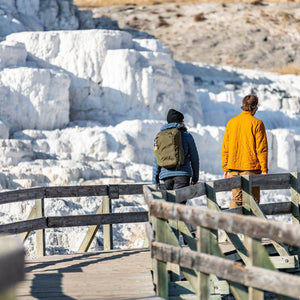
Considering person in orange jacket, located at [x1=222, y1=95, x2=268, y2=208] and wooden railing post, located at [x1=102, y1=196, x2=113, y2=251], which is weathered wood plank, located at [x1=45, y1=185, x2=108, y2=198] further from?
person in orange jacket, located at [x1=222, y1=95, x2=268, y2=208]

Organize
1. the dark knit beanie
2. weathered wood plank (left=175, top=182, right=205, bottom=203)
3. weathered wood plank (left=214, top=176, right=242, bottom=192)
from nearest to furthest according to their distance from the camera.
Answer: weathered wood plank (left=175, top=182, right=205, bottom=203) < weathered wood plank (left=214, top=176, right=242, bottom=192) < the dark knit beanie

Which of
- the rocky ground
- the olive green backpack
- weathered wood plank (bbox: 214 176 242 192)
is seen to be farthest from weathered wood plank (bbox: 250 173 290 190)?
the rocky ground

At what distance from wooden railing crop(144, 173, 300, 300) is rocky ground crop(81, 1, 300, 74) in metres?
42.9

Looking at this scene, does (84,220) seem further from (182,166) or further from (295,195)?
(295,195)

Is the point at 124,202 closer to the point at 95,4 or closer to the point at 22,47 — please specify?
the point at 22,47

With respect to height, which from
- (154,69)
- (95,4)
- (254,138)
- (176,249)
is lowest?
(176,249)

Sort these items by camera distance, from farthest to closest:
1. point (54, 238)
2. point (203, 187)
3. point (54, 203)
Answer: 1. point (54, 203)
2. point (54, 238)
3. point (203, 187)

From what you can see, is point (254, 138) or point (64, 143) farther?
point (64, 143)

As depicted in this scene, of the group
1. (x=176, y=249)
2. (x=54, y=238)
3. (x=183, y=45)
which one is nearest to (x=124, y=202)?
(x=54, y=238)

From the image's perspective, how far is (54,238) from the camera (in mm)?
12844

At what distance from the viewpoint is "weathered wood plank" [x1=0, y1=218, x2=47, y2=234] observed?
6809mm

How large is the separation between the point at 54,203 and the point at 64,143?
686 cm

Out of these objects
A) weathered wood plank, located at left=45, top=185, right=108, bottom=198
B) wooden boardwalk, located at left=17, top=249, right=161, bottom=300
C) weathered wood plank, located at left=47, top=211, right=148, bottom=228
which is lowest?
wooden boardwalk, located at left=17, top=249, right=161, bottom=300

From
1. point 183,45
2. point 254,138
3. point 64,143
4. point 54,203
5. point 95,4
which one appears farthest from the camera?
point 95,4
